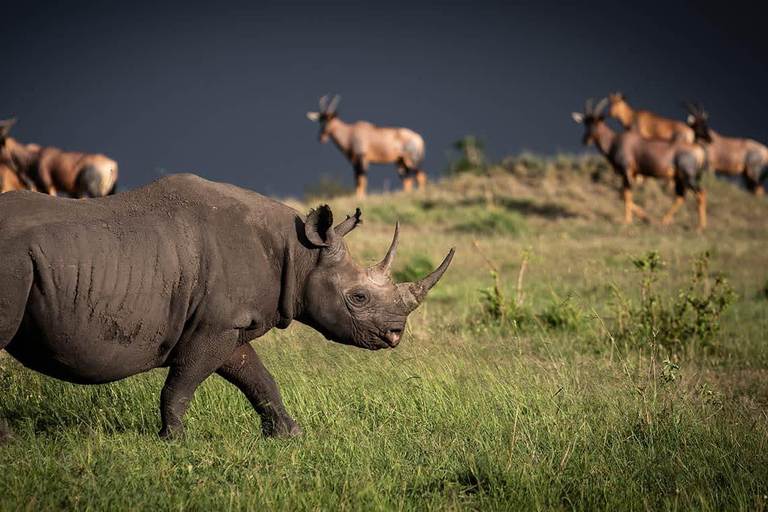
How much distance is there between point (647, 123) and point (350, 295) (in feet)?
68.0

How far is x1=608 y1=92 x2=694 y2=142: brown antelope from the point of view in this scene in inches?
944

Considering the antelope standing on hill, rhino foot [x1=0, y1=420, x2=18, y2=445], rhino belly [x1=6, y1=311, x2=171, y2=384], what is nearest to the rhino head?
rhino belly [x1=6, y1=311, x2=171, y2=384]

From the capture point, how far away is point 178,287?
16.6 feet

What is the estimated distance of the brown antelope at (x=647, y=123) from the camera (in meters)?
24.0

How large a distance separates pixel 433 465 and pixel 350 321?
108cm

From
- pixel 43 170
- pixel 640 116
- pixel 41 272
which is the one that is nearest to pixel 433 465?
pixel 41 272

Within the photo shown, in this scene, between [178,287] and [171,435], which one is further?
[171,435]

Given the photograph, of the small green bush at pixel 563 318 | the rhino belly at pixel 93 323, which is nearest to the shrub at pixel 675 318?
the small green bush at pixel 563 318

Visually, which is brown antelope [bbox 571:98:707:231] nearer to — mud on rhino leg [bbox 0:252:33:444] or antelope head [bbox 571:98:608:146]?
antelope head [bbox 571:98:608:146]

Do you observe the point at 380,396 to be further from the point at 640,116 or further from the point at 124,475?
the point at 640,116

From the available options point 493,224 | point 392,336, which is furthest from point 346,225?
point 493,224

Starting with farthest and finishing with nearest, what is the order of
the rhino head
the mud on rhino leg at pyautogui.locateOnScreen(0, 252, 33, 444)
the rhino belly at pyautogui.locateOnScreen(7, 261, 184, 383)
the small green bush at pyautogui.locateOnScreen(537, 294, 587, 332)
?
1. the small green bush at pyautogui.locateOnScreen(537, 294, 587, 332)
2. the rhino head
3. the rhino belly at pyautogui.locateOnScreen(7, 261, 184, 383)
4. the mud on rhino leg at pyautogui.locateOnScreen(0, 252, 33, 444)

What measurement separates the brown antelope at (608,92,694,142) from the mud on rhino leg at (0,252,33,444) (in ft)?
68.8

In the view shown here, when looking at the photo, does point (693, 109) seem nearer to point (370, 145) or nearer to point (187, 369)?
point (370, 145)
